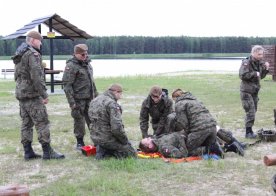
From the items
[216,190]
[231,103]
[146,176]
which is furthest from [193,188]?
[231,103]

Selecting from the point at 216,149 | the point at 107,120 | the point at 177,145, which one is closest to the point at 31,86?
the point at 107,120

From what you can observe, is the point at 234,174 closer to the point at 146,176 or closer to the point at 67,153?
the point at 146,176

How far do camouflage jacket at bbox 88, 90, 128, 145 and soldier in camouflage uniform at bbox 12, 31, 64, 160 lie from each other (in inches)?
29.3

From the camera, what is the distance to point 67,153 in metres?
8.06

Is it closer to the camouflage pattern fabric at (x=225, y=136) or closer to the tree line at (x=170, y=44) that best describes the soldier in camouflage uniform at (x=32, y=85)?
the camouflage pattern fabric at (x=225, y=136)

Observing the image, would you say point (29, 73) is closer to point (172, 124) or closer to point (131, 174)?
point (131, 174)

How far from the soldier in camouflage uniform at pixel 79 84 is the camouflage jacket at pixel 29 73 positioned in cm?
94

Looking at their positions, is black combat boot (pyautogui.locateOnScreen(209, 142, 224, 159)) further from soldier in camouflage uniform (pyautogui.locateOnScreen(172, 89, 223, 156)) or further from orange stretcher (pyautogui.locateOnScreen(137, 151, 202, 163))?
orange stretcher (pyautogui.locateOnScreen(137, 151, 202, 163))

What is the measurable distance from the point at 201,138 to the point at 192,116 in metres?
0.36

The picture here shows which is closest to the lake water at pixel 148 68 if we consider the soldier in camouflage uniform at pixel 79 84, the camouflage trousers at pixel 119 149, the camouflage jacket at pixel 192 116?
the soldier in camouflage uniform at pixel 79 84

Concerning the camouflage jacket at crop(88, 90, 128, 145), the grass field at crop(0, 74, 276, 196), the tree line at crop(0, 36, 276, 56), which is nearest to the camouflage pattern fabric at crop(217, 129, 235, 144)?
the grass field at crop(0, 74, 276, 196)

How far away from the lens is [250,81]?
9.07 metres

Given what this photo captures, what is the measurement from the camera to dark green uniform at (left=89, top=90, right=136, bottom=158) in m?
7.13

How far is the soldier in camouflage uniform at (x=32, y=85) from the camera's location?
7008mm
